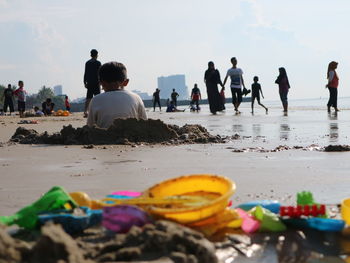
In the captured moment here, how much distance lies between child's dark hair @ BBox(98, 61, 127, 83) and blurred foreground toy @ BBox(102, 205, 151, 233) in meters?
4.43

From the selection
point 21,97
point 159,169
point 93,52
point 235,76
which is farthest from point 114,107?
point 21,97

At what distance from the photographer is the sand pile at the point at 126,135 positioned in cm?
588

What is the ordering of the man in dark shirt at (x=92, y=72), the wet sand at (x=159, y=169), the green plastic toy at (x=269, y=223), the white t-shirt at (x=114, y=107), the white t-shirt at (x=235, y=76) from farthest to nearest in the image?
the white t-shirt at (x=235, y=76) < the man in dark shirt at (x=92, y=72) < the white t-shirt at (x=114, y=107) < the wet sand at (x=159, y=169) < the green plastic toy at (x=269, y=223)

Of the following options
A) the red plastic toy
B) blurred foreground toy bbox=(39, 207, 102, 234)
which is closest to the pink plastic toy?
the red plastic toy

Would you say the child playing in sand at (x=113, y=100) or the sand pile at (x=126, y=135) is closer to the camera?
the sand pile at (x=126, y=135)

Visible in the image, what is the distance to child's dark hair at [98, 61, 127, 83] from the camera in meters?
6.09

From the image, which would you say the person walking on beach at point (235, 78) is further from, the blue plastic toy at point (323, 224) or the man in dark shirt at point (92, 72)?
the blue plastic toy at point (323, 224)

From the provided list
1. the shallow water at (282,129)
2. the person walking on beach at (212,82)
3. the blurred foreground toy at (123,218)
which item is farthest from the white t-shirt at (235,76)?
the blurred foreground toy at (123,218)

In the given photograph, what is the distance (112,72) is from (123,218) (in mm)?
4482

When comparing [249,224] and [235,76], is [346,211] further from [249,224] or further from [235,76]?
[235,76]

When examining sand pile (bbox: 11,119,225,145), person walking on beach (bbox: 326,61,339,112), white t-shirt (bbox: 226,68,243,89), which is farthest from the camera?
white t-shirt (bbox: 226,68,243,89)

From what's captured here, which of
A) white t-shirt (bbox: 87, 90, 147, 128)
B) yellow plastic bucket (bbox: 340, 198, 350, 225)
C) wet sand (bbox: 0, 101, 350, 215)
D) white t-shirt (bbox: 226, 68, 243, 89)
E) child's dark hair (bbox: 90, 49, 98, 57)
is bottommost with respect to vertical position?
wet sand (bbox: 0, 101, 350, 215)

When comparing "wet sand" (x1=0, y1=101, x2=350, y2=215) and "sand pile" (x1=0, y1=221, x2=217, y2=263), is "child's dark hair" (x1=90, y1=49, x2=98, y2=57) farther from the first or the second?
"sand pile" (x1=0, y1=221, x2=217, y2=263)

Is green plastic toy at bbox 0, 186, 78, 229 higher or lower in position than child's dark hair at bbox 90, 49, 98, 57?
lower
